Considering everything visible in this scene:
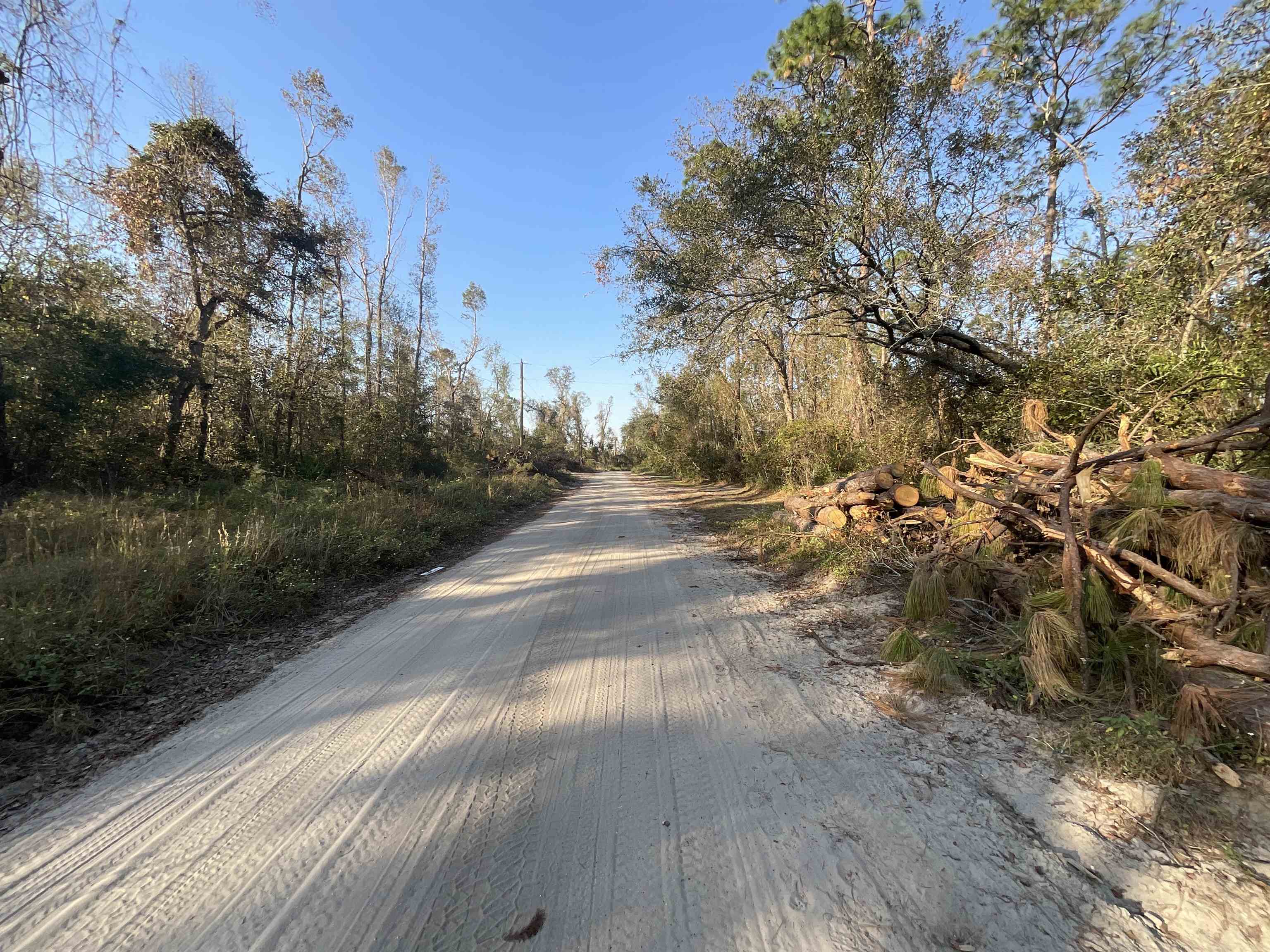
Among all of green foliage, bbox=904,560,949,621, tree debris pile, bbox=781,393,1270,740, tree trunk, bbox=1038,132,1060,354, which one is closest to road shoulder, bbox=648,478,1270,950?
tree debris pile, bbox=781,393,1270,740

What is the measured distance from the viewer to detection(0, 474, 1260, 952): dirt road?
62.9 inches

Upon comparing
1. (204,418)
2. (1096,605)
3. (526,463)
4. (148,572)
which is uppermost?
(204,418)

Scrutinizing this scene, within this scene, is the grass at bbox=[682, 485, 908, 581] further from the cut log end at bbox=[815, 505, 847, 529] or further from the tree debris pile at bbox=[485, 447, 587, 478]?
the tree debris pile at bbox=[485, 447, 587, 478]

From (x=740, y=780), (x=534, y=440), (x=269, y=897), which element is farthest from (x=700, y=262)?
(x=534, y=440)

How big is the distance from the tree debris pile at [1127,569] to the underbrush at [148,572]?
5.67m

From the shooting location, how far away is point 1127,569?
3.19 metres

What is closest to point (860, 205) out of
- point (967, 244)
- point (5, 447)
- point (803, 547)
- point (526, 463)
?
point (967, 244)

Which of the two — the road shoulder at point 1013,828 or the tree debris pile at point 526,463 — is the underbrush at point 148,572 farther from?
the tree debris pile at point 526,463

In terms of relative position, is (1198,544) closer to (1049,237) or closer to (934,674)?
(934,674)

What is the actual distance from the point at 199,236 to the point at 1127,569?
17.0 meters

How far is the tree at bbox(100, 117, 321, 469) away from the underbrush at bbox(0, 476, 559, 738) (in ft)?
12.6

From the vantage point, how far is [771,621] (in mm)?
4508

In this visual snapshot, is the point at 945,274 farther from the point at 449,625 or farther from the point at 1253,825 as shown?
the point at 449,625

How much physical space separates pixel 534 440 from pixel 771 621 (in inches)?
1372
